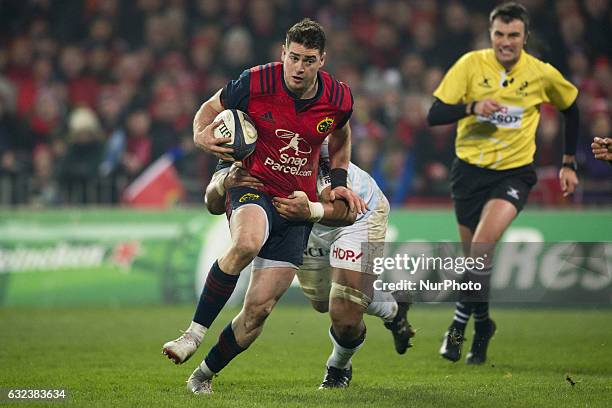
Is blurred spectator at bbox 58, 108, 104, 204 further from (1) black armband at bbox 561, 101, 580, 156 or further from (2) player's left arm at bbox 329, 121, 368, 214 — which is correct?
(2) player's left arm at bbox 329, 121, 368, 214

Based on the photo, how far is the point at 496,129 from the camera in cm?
863

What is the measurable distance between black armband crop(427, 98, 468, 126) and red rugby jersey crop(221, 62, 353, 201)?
177 centimetres

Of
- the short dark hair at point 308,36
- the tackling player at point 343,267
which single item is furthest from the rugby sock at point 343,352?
the short dark hair at point 308,36

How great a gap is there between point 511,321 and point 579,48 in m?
5.78

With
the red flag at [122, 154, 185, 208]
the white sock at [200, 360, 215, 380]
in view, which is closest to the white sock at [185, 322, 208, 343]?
the white sock at [200, 360, 215, 380]

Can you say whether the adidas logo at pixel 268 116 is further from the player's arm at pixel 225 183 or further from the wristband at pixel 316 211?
the wristband at pixel 316 211

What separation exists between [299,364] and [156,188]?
6734 mm

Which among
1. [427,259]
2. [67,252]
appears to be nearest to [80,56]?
[67,252]

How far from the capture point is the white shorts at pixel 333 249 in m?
7.26

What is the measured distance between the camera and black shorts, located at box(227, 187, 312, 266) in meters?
6.55

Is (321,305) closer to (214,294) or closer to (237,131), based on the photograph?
(214,294)

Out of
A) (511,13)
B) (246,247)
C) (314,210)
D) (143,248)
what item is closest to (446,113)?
(511,13)

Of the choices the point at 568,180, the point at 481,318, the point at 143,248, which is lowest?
the point at 143,248

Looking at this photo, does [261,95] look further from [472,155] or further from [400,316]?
[472,155]
